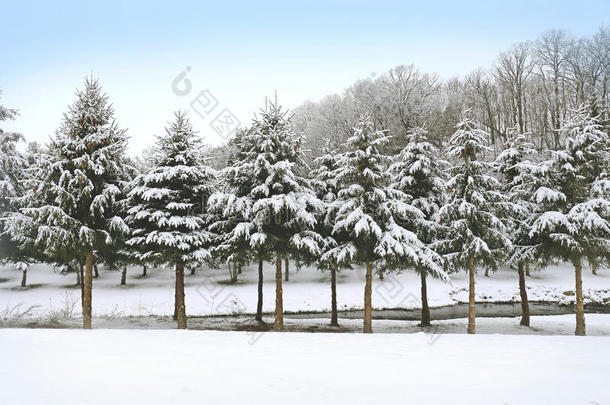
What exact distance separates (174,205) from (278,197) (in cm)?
523

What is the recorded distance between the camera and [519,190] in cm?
1909

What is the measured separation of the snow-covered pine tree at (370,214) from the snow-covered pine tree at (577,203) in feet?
19.8

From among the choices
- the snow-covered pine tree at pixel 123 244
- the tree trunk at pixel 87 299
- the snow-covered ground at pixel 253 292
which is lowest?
the snow-covered ground at pixel 253 292

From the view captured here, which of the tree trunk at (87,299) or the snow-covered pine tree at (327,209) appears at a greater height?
the snow-covered pine tree at (327,209)

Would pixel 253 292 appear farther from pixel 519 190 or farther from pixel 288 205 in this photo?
pixel 519 190

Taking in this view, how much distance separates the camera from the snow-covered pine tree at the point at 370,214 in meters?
16.5

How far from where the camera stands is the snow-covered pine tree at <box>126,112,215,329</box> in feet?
56.6

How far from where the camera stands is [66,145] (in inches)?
635

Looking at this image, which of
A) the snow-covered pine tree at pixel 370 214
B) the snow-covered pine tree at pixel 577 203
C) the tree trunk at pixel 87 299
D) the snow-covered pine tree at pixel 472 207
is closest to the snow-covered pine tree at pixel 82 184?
the tree trunk at pixel 87 299

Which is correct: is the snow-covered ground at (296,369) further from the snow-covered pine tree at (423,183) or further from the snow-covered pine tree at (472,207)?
the snow-covered pine tree at (423,183)

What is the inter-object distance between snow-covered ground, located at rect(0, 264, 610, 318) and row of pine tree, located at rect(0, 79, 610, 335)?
37.2 feet

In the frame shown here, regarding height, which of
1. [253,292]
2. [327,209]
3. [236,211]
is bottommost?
[253,292]

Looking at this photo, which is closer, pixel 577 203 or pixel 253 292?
pixel 577 203

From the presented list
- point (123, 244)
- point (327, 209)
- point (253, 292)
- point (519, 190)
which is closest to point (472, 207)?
point (519, 190)
